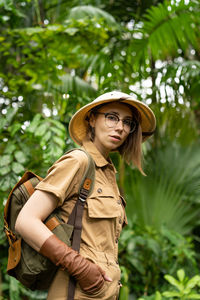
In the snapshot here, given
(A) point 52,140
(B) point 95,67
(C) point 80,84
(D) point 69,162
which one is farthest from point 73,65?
(D) point 69,162

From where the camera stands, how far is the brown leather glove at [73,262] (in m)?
1.26

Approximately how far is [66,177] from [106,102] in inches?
17.7

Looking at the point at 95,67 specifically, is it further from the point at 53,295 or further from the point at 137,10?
the point at 53,295

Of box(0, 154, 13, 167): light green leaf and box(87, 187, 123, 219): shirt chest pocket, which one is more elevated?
box(0, 154, 13, 167): light green leaf

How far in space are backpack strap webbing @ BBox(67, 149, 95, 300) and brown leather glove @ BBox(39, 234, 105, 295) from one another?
0.20 feet

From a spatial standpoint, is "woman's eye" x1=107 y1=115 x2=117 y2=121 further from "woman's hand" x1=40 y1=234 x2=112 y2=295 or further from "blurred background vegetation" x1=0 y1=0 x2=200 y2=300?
"blurred background vegetation" x1=0 y1=0 x2=200 y2=300

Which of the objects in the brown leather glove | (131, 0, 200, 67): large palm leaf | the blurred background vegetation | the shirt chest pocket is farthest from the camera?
(131, 0, 200, 67): large palm leaf

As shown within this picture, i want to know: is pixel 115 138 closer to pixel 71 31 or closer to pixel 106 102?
pixel 106 102

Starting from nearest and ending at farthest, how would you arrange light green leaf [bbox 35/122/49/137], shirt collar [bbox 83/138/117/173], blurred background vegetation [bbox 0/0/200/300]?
shirt collar [bbox 83/138/117/173] < light green leaf [bbox 35/122/49/137] < blurred background vegetation [bbox 0/0/200/300]

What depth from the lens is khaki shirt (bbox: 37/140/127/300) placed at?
1355 millimetres

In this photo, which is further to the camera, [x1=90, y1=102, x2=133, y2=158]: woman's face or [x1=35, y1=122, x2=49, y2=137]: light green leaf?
[x1=35, y1=122, x2=49, y2=137]: light green leaf

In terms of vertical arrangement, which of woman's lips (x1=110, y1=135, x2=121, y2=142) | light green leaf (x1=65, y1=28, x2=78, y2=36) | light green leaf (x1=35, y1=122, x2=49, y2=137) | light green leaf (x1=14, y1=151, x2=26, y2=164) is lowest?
light green leaf (x1=14, y1=151, x2=26, y2=164)

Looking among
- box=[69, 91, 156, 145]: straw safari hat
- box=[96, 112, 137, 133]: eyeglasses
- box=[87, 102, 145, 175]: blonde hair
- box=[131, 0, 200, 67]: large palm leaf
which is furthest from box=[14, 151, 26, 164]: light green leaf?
box=[131, 0, 200, 67]: large palm leaf

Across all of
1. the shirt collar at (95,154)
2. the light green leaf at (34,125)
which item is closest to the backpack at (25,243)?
the shirt collar at (95,154)
